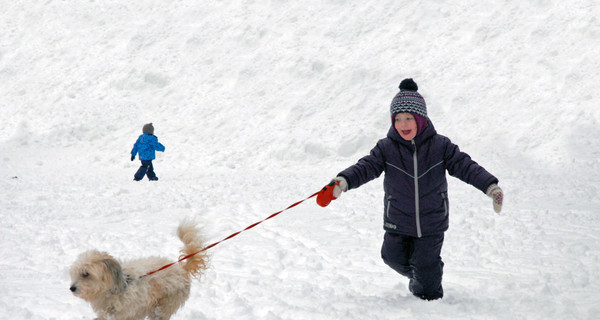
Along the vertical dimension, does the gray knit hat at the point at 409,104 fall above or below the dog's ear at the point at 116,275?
above

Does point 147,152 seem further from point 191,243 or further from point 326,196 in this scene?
point 326,196

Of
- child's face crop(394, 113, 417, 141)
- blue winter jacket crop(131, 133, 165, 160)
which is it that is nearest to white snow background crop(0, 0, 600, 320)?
blue winter jacket crop(131, 133, 165, 160)

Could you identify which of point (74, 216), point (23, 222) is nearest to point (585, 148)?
point (74, 216)

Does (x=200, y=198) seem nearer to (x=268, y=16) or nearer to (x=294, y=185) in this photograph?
(x=294, y=185)

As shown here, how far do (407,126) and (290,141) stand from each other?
9.72 metres

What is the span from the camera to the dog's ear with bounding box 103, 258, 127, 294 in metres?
3.34

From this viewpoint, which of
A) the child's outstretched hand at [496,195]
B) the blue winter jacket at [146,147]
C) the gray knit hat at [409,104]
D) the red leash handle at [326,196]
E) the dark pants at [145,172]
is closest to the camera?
the child's outstretched hand at [496,195]

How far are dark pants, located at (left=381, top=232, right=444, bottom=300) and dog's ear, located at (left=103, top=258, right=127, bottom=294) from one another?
2.13 m

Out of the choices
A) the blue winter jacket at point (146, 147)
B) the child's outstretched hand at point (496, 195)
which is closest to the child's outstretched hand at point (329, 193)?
the child's outstretched hand at point (496, 195)

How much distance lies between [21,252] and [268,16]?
14276 millimetres

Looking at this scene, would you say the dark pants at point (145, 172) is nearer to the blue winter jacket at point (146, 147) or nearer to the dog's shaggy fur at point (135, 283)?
the blue winter jacket at point (146, 147)

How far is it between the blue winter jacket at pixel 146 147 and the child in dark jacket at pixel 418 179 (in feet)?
30.3

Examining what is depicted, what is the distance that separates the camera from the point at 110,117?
1678cm

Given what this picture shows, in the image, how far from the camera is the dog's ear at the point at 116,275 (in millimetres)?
3336
